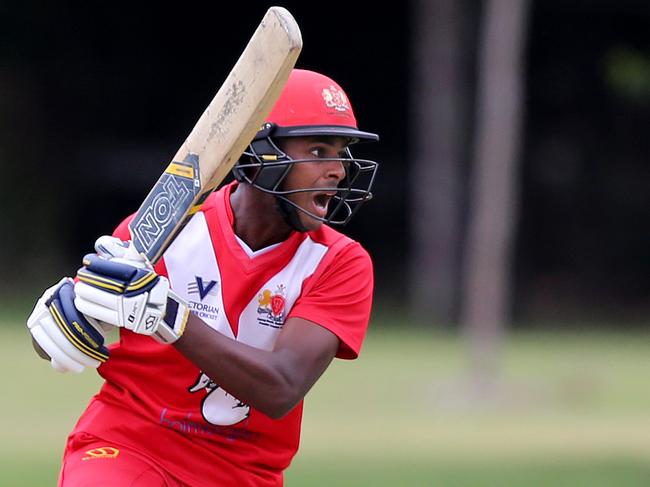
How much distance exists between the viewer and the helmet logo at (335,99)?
4.10 metres

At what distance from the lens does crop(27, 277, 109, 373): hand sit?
11.9 ft

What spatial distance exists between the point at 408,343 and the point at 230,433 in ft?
40.5

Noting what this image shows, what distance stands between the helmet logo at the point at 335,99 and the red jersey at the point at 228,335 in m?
0.43

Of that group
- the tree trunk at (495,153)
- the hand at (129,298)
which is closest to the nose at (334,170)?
the hand at (129,298)

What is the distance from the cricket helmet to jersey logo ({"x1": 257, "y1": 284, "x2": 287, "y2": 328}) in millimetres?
216

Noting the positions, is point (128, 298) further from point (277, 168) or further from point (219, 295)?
point (277, 168)

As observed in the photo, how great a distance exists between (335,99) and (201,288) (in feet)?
2.23

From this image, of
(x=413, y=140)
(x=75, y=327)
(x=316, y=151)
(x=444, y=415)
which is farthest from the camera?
(x=413, y=140)

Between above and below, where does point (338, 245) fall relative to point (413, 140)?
below

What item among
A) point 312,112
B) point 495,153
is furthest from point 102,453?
point 495,153

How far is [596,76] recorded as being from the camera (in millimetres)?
20406

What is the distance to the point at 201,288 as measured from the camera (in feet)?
13.5

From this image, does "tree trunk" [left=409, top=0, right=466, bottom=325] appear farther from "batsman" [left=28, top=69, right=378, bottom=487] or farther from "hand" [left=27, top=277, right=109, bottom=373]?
"hand" [left=27, top=277, right=109, bottom=373]

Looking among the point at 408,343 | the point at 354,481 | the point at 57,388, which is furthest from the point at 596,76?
the point at 354,481
